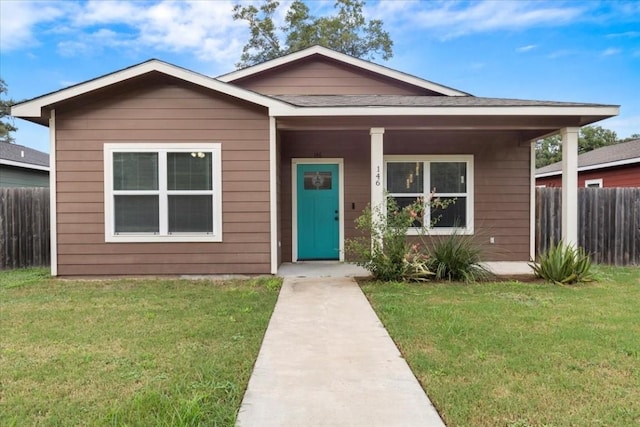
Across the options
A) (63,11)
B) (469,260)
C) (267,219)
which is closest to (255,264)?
(267,219)

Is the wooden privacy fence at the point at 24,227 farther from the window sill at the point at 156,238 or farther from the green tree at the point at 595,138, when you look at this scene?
the green tree at the point at 595,138

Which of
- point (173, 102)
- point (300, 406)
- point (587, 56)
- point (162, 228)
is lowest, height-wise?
point (300, 406)

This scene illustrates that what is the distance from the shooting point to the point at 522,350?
361cm

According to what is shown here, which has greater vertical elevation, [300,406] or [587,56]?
[587,56]

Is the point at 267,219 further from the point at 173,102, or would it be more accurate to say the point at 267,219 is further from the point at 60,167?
the point at 60,167

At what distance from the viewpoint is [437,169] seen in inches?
351

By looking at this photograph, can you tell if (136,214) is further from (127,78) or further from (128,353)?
(128,353)

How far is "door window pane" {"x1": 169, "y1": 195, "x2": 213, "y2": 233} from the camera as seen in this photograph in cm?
721

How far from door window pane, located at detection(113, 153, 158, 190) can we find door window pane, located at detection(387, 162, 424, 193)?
450cm

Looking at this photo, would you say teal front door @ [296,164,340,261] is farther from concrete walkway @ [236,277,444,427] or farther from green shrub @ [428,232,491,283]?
concrete walkway @ [236,277,444,427]

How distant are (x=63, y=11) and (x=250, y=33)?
9.79 metres

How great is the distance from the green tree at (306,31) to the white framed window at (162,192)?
1843cm

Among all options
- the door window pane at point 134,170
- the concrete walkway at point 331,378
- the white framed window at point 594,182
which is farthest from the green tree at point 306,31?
the concrete walkway at point 331,378

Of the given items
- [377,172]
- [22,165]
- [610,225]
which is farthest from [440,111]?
[22,165]
